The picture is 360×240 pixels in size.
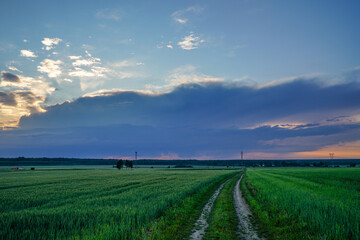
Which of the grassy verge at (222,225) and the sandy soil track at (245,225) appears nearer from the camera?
the grassy verge at (222,225)

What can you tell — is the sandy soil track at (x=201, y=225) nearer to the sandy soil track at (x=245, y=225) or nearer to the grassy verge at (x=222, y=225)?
the grassy verge at (x=222, y=225)

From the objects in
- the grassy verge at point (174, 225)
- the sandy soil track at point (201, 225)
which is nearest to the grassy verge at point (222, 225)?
the sandy soil track at point (201, 225)

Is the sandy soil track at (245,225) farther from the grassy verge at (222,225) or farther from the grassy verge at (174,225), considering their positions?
the grassy verge at (174,225)

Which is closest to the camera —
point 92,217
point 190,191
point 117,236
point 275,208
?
point 117,236

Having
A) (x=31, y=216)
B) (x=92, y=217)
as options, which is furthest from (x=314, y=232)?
(x=31, y=216)

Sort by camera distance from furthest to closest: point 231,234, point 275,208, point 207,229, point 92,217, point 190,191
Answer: point 190,191 < point 275,208 < point 92,217 < point 207,229 < point 231,234

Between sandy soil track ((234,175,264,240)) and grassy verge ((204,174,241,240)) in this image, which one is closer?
grassy verge ((204,174,241,240))

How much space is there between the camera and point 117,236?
9.76m

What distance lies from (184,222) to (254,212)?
19.1 ft

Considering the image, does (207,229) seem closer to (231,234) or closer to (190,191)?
(231,234)

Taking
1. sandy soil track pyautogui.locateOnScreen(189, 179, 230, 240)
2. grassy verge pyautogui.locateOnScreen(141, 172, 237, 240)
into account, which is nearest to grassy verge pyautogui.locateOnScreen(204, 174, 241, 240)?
sandy soil track pyautogui.locateOnScreen(189, 179, 230, 240)

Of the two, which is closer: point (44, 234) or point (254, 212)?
point (44, 234)

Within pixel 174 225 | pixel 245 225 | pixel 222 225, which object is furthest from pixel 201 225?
pixel 245 225

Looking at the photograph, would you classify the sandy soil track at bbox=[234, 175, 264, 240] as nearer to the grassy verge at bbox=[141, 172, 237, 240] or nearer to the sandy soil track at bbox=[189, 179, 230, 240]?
the sandy soil track at bbox=[189, 179, 230, 240]
